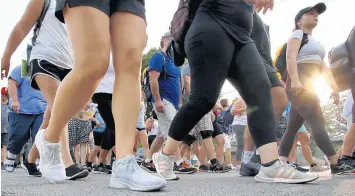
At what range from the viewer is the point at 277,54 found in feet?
15.9

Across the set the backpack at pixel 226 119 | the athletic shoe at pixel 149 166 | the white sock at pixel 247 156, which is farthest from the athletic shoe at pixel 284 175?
the backpack at pixel 226 119

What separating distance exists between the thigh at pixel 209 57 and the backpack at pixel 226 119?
6.01 m

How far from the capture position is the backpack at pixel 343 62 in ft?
14.0

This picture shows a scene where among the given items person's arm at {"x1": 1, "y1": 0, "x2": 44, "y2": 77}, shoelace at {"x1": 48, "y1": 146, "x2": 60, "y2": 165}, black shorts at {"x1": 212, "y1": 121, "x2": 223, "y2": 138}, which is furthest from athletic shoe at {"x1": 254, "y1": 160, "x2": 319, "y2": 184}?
black shorts at {"x1": 212, "y1": 121, "x2": 223, "y2": 138}

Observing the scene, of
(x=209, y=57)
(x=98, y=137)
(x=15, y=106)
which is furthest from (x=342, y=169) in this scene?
(x=98, y=137)

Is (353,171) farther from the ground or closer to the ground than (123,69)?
closer to the ground

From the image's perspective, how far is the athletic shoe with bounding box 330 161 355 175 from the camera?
13.6 feet

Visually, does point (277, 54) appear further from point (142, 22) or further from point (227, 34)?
point (142, 22)

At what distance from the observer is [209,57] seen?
9.46 ft

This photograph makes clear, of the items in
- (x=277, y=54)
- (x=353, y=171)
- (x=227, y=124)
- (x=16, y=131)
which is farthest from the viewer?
(x=227, y=124)

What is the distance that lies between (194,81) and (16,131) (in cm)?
361

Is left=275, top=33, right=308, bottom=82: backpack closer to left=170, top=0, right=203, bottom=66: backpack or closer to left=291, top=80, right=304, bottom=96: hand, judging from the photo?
left=291, top=80, right=304, bottom=96: hand

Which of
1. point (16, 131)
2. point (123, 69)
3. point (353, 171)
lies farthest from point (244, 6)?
point (16, 131)

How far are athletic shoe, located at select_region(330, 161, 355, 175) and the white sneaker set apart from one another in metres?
2.58
